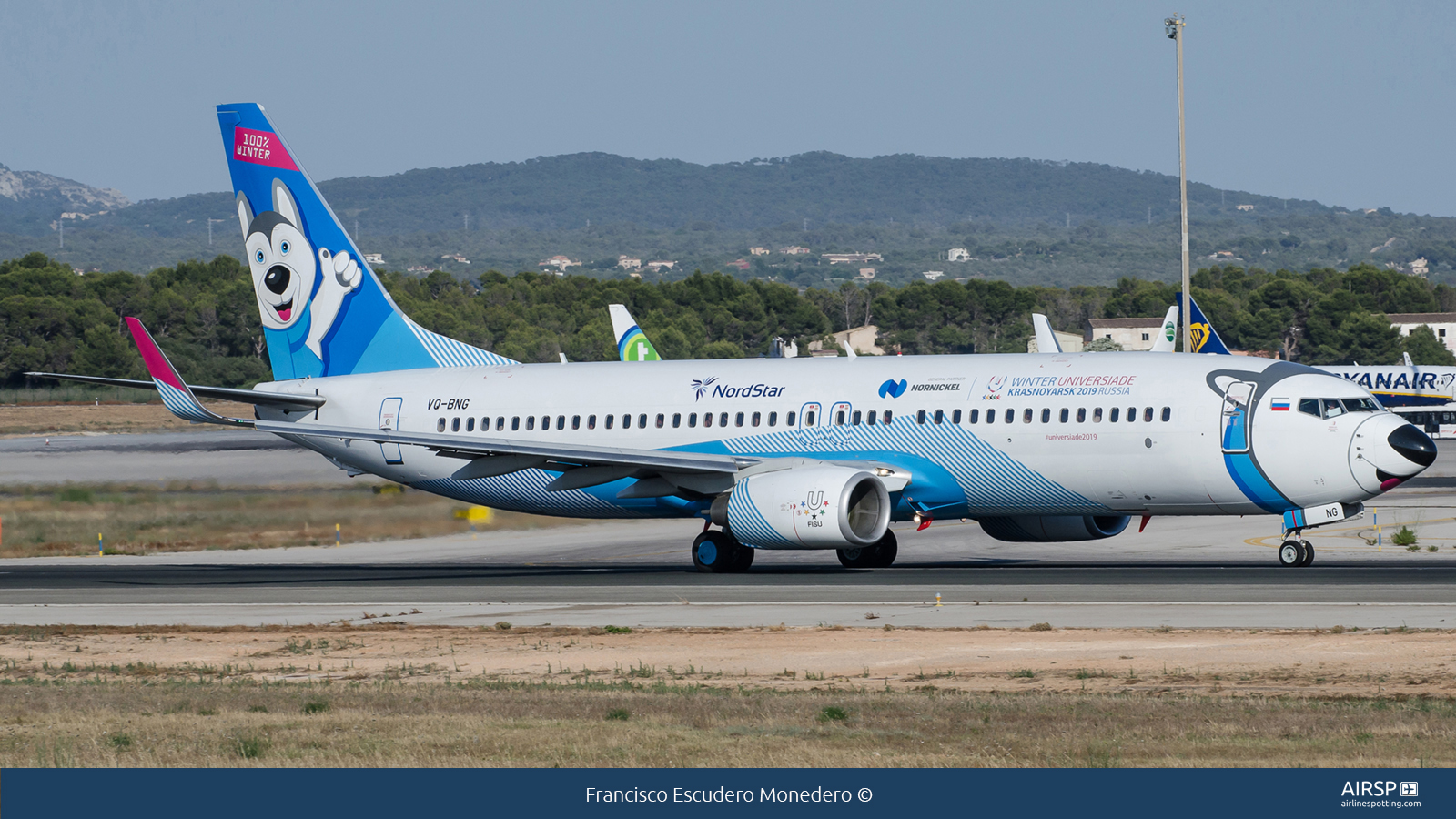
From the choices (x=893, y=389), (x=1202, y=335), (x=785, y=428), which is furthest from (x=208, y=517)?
(x=1202, y=335)

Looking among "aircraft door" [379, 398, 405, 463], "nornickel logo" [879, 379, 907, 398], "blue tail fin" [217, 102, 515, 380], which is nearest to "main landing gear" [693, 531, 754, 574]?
"nornickel logo" [879, 379, 907, 398]

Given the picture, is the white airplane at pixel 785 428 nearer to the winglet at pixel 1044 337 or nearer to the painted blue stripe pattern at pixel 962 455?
the painted blue stripe pattern at pixel 962 455

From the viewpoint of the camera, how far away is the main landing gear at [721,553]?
34.3m

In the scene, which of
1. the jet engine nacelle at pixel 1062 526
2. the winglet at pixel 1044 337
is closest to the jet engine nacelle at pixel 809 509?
the jet engine nacelle at pixel 1062 526

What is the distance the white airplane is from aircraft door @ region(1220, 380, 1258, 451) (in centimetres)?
4

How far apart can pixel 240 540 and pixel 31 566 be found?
657 cm

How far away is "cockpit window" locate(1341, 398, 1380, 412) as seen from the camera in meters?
31.1

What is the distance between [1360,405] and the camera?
3120cm

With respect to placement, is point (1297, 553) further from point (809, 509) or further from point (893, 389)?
point (809, 509)

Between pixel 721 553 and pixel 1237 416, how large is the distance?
991 centimetres

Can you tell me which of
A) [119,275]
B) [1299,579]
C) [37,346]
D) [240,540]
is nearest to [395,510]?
[240,540]

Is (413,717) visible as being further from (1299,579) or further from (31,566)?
(31,566)

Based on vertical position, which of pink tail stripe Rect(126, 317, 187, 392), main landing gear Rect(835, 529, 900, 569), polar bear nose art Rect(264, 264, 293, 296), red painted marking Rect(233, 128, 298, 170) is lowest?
main landing gear Rect(835, 529, 900, 569)

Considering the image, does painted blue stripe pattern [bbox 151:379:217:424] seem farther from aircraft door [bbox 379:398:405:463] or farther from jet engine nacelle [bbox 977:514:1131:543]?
jet engine nacelle [bbox 977:514:1131:543]
